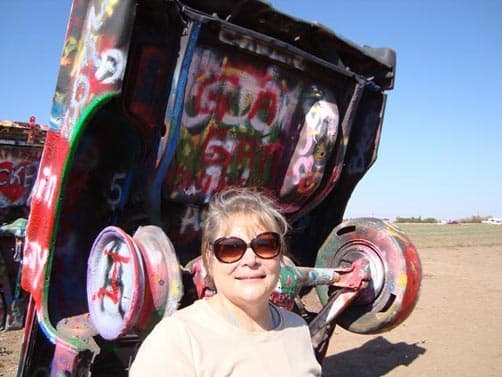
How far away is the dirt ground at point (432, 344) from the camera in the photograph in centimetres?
496

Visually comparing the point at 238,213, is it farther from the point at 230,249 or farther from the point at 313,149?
the point at 313,149

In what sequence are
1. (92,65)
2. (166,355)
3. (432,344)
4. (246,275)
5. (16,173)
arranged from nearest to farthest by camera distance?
(166,355), (246,275), (92,65), (16,173), (432,344)

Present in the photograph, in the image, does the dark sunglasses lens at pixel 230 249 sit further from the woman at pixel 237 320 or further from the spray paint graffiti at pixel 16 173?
the spray paint graffiti at pixel 16 173

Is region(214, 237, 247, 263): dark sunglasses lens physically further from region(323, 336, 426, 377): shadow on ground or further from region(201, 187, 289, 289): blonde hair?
region(323, 336, 426, 377): shadow on ground

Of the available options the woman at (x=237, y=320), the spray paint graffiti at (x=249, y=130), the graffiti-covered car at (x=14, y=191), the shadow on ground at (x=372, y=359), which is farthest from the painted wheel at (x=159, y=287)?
the graffiti-covered car at (x=14, y=191)

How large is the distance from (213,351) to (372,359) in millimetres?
4223

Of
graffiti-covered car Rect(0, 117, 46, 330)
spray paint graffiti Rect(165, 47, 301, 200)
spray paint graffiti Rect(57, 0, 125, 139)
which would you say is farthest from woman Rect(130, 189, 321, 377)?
graffiti-covered car Rect(0, 117, 46, 330)

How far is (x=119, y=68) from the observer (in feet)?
9.00

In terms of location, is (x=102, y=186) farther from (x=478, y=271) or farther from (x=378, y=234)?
(x=478, y=271)

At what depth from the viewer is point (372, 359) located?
5344 millimetres

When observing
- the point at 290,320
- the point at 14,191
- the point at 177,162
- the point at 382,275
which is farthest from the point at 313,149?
the point at 14,191

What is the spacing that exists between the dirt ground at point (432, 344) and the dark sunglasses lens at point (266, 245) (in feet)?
A: 11.4

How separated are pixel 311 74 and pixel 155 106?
1.20 m

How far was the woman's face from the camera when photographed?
5.49 feet
